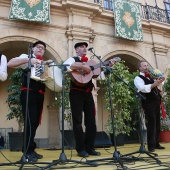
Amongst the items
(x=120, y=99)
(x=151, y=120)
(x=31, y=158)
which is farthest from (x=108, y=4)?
(x=31, y=158)

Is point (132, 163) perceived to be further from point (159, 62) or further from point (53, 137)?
point (159, 62)

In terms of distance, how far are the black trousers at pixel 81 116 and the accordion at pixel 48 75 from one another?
414 millimetres

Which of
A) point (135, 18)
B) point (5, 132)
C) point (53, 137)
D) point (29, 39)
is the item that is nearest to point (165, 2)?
point (135, 18)

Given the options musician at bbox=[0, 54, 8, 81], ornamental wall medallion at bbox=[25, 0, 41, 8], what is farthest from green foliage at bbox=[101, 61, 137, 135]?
musician at bbox=[0, 54, 8, 81]

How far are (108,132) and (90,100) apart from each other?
3409 millimetres

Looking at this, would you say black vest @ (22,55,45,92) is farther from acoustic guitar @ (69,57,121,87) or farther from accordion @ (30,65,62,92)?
acoustic guitar @ (69,57,121,87)

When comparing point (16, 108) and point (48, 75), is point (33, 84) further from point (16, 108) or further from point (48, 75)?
point (16, 108)

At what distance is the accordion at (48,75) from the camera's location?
2.92m

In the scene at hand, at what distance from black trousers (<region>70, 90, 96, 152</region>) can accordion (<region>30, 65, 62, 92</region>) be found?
1.36 ft

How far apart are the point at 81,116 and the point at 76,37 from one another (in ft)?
15.7

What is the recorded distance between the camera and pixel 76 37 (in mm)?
7812

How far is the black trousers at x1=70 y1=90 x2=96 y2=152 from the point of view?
3486mm

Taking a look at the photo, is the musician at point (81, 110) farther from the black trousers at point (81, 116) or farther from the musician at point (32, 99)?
the musician at point (32, 99)

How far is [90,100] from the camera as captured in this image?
144 inches
